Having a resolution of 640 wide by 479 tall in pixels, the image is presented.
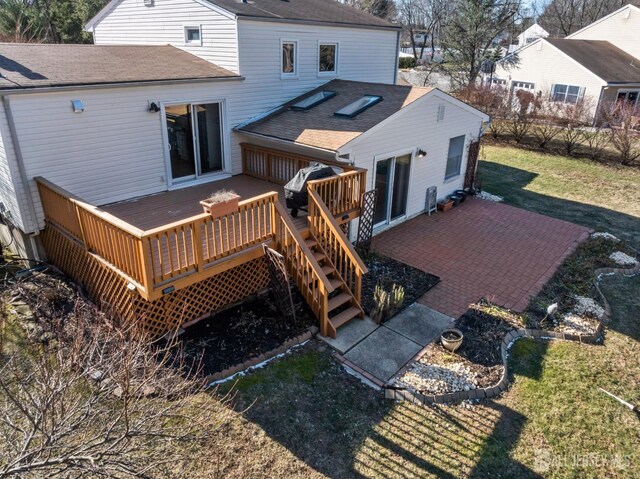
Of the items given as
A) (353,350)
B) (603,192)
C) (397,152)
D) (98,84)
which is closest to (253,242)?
(353,350)

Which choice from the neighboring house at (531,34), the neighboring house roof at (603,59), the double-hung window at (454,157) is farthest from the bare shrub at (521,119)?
the neighboring house at (531,34)

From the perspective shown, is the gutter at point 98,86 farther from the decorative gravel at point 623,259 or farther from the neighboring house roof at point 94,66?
the decorative gravel at point 623,259

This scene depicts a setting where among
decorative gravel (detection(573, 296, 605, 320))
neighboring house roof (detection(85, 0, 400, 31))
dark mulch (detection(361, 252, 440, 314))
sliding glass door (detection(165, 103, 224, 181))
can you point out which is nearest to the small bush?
neighboring house roof (detection(85, 0, 400, 31))

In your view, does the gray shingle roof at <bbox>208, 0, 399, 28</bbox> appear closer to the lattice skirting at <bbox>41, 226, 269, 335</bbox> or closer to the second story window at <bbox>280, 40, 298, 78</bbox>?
the second story window at <bbox>280, 40, 298, 78</bbox>

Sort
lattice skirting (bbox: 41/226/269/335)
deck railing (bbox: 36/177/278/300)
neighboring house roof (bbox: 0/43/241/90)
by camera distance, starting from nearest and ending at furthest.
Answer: deck railing (bbox: 36/177/278/300)
lattice skirting (bbox: 41/226/269/335)
neighboring house roof (bbox: 0/43/241/90)

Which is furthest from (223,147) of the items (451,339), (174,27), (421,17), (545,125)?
(421,17)

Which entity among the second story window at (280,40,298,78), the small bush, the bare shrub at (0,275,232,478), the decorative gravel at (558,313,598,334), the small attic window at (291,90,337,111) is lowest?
the decorative gravel at (558,313,598,334)

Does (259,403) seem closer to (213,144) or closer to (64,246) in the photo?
(64,246)
